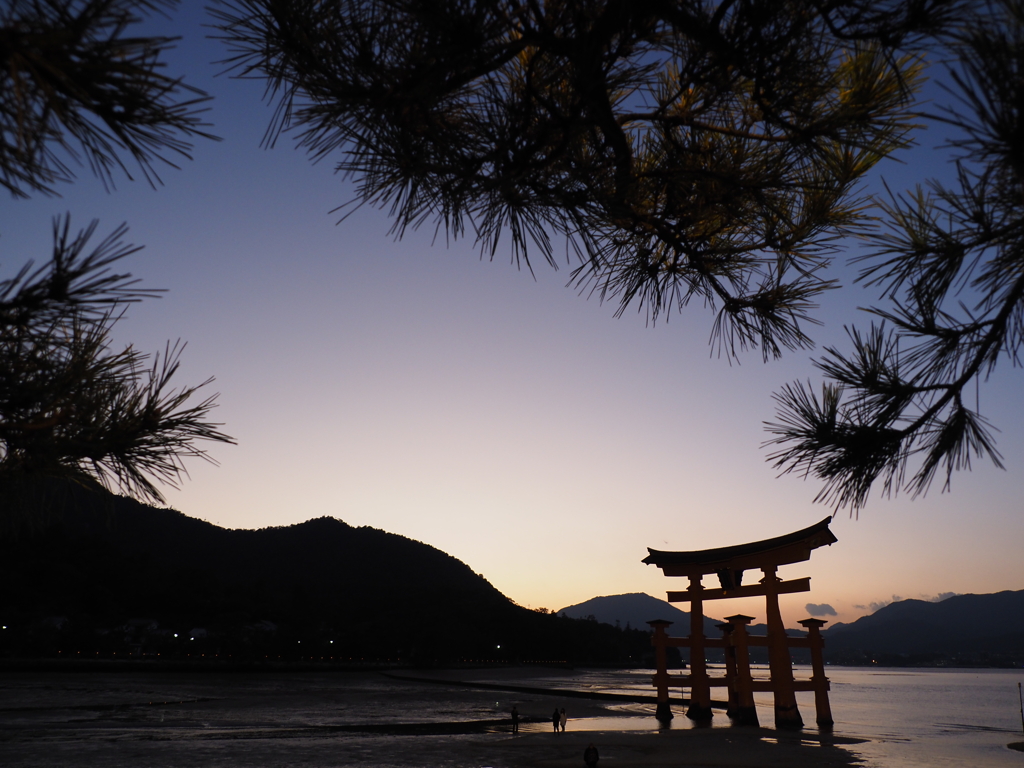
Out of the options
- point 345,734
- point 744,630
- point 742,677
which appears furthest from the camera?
point 742,677

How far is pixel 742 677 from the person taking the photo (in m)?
13.9

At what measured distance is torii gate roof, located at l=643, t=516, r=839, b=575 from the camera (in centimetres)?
1170

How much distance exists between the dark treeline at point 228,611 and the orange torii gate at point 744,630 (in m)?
16.5

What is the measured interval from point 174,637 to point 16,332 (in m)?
43.5

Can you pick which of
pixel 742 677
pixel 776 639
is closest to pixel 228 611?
pixel 742 677

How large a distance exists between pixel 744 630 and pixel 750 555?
A: 6.27 feet

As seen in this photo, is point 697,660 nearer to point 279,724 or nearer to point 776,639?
point 776,639

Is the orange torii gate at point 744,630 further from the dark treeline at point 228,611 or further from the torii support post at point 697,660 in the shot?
the dark treeline at point 228,611

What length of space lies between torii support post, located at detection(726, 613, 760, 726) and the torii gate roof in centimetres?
122

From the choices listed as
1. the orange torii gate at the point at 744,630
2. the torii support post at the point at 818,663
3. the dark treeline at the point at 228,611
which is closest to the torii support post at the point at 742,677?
the orange torii gate at the point at 744,630

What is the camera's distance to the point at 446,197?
2262 millimetres

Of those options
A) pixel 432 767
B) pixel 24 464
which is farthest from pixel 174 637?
pixel 24 464

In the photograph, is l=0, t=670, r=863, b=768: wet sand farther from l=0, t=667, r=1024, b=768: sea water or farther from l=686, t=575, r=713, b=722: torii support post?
l=686, t=575, r=713, b=722: torii support post

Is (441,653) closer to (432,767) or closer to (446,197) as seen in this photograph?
(432,767)
